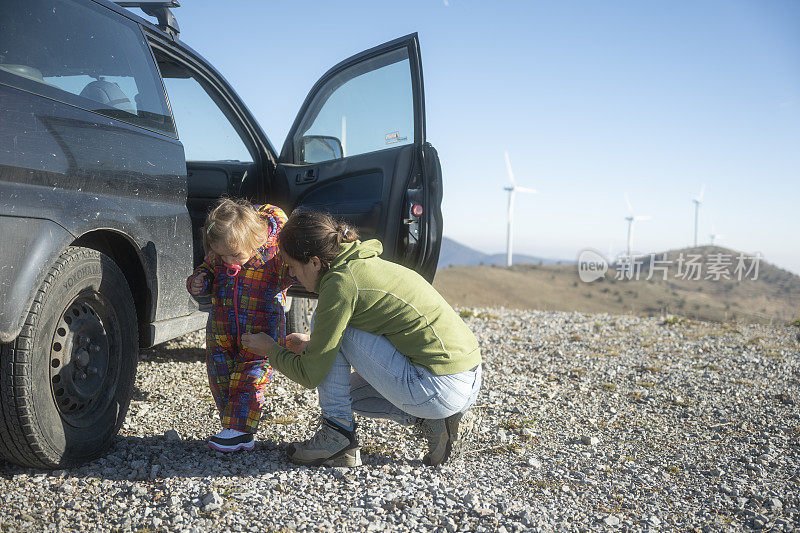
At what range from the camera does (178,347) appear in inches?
207

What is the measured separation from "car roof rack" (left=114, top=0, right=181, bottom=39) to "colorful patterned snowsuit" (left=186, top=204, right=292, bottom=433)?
67.0 inches

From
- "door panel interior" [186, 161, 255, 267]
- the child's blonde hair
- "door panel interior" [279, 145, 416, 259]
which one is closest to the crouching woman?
the child's blonde hair

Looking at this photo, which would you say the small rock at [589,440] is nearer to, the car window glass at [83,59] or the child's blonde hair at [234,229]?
the child's blonde hair at [234,229]

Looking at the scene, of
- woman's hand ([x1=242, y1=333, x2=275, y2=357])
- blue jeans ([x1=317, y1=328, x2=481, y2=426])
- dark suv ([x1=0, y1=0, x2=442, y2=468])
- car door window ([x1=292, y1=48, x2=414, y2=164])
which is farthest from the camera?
car door window ([x1=292, y1=48, x2=414, y2=164])

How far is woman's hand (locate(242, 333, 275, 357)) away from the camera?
2764 mm

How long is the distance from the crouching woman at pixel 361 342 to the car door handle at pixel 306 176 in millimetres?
1626

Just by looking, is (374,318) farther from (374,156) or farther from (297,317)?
(297,317)

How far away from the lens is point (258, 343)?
2.78m

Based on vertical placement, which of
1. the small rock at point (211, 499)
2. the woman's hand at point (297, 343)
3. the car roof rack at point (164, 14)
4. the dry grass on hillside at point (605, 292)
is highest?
the car roof rack at point (164, 14)

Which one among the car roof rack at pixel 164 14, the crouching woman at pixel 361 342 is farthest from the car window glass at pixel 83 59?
the crouching woman at pixel 361 342

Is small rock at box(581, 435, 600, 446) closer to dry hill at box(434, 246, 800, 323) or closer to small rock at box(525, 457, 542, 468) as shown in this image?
small rock at box(525, 457, 542, 468)

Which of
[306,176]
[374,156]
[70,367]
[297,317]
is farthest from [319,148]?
[70,367]

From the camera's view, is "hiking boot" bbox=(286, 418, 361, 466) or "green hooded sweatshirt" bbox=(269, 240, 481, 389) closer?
"green hooded sweatshirt" bbox=(269, 240, 481, 389)

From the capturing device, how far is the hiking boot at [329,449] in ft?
9.12
